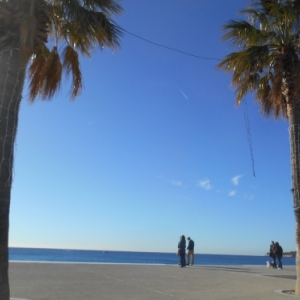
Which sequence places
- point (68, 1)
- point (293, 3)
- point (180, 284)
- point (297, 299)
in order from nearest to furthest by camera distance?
point (68, 1)
point (297, 299)
point (293, 3)
point (180, 284)

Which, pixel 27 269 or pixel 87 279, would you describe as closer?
pixel 87 279

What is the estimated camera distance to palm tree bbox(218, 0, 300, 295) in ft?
42.1

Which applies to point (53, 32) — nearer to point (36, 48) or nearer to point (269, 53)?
point (36, 48)

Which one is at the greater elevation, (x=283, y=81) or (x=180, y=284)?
(x=283, y=81)

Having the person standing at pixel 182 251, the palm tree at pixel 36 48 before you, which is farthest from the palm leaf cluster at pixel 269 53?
the person standing at pixel 182 251

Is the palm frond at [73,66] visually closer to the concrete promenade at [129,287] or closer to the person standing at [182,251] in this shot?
the concrete promenade at [129,287]

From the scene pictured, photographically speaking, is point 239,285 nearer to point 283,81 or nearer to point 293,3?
point 283,81

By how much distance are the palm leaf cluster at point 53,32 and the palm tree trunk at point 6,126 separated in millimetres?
259

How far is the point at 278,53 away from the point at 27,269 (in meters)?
11.2

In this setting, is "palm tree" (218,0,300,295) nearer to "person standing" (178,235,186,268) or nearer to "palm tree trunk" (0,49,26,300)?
"palm tree trunk" (0,49,26,300)

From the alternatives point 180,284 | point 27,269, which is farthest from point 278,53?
point 27,269

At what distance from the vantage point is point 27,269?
16.8 m

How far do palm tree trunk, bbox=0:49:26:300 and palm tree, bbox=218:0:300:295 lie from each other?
6991mm

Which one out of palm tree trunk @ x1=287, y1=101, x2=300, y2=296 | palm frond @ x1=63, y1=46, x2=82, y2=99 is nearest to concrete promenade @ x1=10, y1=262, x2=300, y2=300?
palm tree trunk @ x1=287, y1=101, x2=300, y2=296
